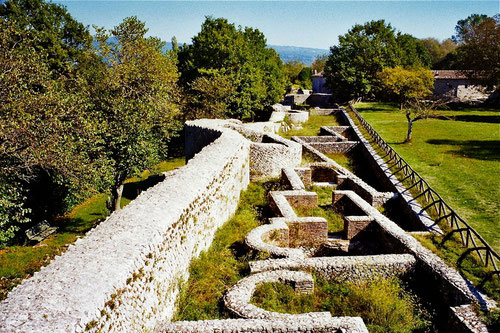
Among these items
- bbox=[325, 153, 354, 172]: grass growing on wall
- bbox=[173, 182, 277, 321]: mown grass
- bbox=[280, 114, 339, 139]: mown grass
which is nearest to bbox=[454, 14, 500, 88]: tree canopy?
bbox=[280, 114, 339, 139]: mown grass

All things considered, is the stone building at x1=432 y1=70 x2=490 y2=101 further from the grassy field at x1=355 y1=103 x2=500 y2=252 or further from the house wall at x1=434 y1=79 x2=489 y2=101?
the grassy field at x1=355 y1=103 x2=500 y2=252

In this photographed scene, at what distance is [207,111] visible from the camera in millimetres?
33906

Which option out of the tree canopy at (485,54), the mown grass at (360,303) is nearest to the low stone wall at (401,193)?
the mown grass at (360,303)

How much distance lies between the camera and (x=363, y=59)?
177 ft

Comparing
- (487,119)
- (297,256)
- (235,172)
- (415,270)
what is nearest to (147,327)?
(297,256)

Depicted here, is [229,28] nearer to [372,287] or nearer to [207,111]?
[207,111]

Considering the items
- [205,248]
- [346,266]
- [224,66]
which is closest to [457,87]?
[224,66]

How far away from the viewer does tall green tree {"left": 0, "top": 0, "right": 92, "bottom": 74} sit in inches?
1106

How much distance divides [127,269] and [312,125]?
1395 inches

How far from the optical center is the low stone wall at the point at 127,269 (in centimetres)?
450

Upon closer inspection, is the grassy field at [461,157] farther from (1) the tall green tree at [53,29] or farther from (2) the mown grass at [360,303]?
(1) the tall green tree at [53,29]

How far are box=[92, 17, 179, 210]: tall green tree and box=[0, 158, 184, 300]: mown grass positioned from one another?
1.44m

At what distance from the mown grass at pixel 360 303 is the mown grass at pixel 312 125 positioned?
23.1m

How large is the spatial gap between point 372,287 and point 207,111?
2753 cm
